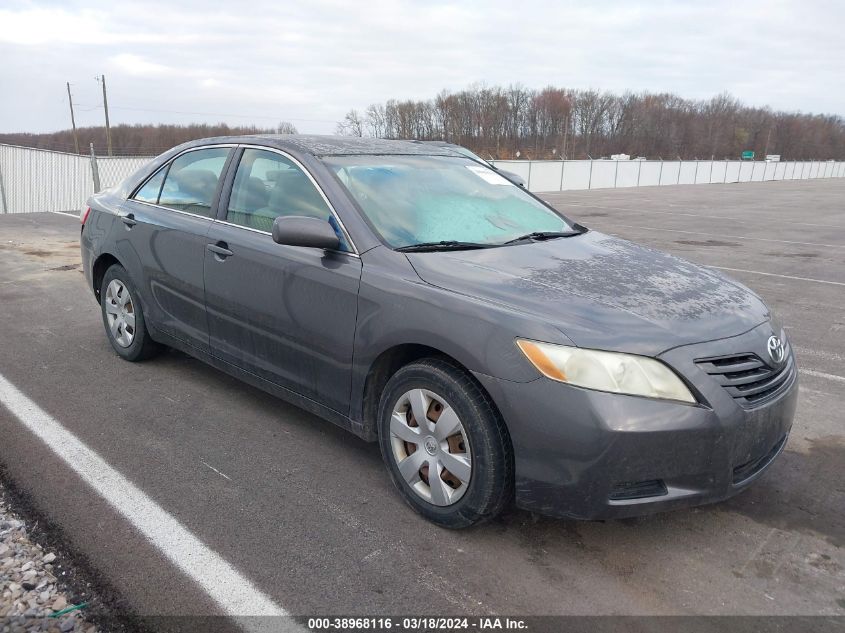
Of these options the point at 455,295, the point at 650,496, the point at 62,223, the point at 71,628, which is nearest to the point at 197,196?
the point at 455,295

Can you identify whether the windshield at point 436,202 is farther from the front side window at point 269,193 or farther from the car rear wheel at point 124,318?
the car rear wheel at point 124,318

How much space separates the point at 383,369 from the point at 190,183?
2.12 meters

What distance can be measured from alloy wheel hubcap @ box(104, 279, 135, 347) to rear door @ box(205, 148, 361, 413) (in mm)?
1140

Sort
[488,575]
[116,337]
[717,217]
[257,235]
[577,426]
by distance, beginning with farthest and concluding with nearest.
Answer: [717,217] → [116,337] → [257,235] → [488,575] → [577,426]

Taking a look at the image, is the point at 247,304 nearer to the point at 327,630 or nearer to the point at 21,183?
the point at 327,630

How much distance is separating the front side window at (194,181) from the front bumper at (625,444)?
93.7 inches

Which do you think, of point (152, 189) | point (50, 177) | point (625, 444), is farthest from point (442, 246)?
point (50, 177)

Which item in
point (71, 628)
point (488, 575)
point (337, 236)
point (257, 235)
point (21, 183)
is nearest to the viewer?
point (71, 628)

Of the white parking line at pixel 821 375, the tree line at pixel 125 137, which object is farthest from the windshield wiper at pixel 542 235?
the tree line at pixel 125 137

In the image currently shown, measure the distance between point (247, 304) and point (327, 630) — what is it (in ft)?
6.17

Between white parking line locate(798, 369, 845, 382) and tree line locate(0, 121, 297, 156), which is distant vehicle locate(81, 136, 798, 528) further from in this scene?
tree line locate(0, 121, 297, 156)

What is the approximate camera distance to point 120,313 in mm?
4840

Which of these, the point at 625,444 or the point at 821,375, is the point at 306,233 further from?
the point at 821,375

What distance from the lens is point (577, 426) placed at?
7.84 ft
